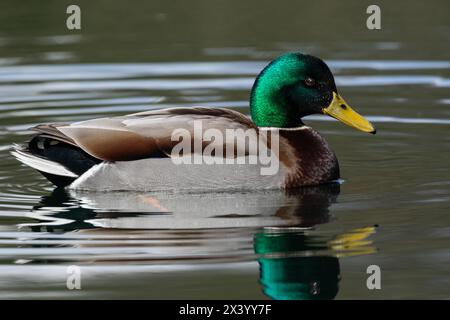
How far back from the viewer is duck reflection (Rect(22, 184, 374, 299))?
7.73 meters

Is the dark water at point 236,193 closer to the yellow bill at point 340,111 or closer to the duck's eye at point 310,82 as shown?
the yellow bill at point 340,111

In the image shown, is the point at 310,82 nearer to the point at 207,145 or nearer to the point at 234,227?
the point at 207,145

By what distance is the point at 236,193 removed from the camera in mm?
10031

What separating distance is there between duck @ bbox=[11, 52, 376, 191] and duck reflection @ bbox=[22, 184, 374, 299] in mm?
132

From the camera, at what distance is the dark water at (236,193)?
7.68m

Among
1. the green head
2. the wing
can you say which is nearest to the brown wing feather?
the wing

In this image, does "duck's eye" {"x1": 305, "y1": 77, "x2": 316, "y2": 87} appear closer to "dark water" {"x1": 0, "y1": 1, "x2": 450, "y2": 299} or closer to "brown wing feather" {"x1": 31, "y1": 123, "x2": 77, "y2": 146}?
"dark water" {"x1": 0, "y1": 1, "x2": 450, "y2": 299}

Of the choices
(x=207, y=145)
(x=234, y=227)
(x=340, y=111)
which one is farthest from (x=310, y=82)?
A: (x=234, y=227)

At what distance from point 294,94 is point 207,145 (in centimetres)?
107

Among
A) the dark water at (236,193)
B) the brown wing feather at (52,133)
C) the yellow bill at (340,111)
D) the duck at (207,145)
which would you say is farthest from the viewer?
the yellow bill at (340,111)

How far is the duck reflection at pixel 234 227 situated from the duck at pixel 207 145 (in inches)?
5.2

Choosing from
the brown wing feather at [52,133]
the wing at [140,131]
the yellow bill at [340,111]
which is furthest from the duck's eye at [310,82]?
the brown wing feather at [52,133]
